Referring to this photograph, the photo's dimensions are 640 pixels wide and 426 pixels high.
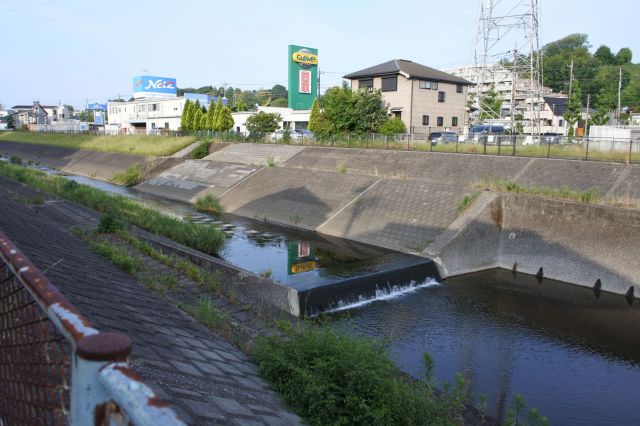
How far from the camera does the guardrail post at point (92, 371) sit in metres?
1.62

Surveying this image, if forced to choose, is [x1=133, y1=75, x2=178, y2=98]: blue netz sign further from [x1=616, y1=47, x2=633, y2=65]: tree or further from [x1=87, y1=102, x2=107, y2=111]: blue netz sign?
[x1=616, y1=47, x2=633, y2=65]: tree

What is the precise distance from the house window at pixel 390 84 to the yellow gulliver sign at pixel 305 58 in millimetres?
20439

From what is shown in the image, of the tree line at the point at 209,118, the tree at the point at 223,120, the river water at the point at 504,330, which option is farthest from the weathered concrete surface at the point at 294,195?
the tree line at the point at 209,118

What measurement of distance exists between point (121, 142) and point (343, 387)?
158 feet

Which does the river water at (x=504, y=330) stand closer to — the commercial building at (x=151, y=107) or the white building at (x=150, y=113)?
the commercial building at (x=151, y=107)

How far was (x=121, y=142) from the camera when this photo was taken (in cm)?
4916

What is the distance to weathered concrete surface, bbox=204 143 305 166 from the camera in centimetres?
3275

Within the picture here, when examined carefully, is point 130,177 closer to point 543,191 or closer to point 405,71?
point 405,71

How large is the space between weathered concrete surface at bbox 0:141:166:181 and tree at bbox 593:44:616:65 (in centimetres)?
10088

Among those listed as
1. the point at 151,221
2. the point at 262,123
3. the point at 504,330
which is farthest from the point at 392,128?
the point at 504,330

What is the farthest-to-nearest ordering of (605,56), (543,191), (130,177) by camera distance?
(605,56) < (130,177) < (543,191)

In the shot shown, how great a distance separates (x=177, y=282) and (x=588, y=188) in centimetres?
1570

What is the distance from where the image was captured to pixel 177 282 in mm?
9812

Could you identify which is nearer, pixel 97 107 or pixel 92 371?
pixel 92 371
